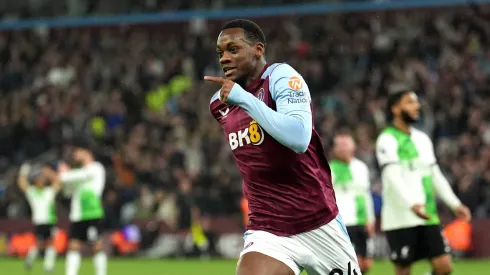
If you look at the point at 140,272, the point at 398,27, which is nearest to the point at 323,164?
the point at 140,272

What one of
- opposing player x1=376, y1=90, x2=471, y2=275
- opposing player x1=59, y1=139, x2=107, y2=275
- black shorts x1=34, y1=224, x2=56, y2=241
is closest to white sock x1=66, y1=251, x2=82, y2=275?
opposing player x1=59, y1=139, x2=107, y2=275

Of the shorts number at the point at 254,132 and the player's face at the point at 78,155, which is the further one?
the player's face at the point at 78,155

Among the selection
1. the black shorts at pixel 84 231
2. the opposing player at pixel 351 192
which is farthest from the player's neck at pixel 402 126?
the black shorts at pixel 84 231

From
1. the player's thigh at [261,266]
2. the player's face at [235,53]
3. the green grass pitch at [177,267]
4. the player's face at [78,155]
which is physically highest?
the player's face at [235,53]

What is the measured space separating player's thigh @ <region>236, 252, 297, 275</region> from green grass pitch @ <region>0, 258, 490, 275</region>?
1037cm

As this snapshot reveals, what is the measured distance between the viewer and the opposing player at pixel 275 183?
5.75m

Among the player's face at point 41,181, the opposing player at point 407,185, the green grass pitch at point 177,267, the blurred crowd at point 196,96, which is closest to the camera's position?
the opposing player at point 407,185

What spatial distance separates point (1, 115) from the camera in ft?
84.1

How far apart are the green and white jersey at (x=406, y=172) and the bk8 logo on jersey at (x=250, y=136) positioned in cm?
433

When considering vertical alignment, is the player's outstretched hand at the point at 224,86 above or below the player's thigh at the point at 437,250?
above

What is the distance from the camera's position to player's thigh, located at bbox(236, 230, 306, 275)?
227 inches

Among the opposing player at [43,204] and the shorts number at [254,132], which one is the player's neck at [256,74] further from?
the opposing player at [43,204]

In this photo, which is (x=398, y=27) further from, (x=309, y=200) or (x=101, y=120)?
(x=309, y=200)

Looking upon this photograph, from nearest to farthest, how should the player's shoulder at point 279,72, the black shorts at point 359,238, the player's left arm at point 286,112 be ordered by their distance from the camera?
the player's left arm at point 286,112 → the player's shoulder at point 279,72 → the black shorts at point 359,238
